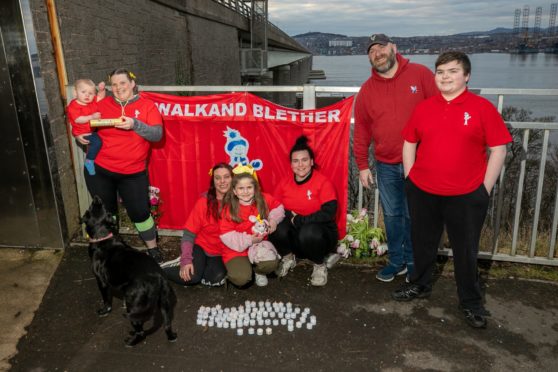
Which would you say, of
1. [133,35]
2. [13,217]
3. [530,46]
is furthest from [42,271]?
[530,46]

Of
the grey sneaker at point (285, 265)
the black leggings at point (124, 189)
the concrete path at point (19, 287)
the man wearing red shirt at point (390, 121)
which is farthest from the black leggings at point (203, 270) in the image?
the man wearing red shirt at point (390, 121)

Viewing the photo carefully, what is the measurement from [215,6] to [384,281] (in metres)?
19.2

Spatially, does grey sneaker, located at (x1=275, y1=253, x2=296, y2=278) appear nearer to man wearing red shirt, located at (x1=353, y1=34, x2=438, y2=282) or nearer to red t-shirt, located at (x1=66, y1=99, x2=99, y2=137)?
man wearing red shirt, located at (x1=353, y1=34, x2=438, y2=282)

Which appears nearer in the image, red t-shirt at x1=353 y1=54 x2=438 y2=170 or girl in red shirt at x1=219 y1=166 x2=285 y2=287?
red t-shirt at x1=353 y1=54 x2=438 y2=170

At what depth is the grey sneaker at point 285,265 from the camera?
4711 millimetres

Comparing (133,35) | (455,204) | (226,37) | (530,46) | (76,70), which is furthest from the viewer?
(530,46)

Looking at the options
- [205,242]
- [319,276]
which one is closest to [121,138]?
[205,242]

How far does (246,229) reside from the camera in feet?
14.6

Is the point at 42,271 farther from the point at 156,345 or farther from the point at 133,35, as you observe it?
the point at 133,35

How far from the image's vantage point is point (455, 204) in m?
3.51

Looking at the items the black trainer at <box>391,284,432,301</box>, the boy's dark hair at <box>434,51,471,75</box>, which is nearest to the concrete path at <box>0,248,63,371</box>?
the black trainer at <box>391,284,432,301</box>

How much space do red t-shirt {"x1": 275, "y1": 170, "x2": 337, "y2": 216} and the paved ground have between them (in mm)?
798

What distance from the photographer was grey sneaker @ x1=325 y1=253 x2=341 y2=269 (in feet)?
16.0

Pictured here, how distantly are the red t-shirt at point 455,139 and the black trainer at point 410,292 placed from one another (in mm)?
1119
